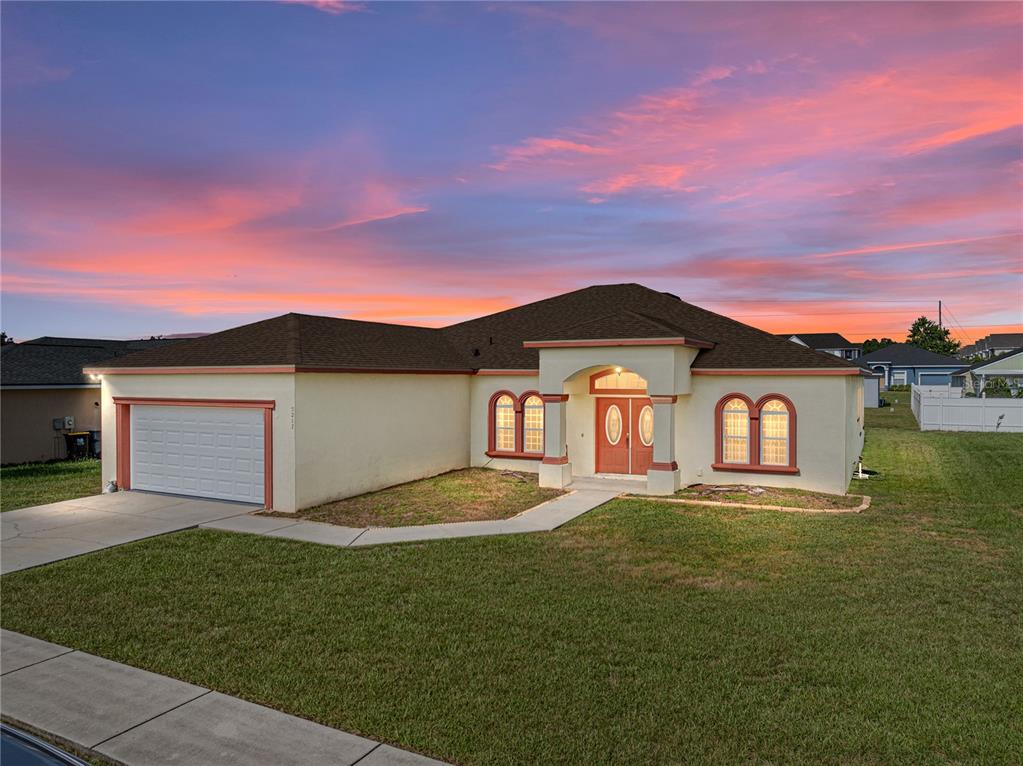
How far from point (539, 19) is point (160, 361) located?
41.5 feet

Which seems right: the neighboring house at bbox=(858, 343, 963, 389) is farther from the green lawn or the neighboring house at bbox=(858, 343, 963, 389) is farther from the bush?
the green lawn

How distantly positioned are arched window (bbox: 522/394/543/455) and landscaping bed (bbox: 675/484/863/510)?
487 cm

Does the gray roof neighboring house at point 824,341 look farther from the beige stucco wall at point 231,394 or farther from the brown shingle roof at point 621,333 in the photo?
the beige stucco wall at point 231,394

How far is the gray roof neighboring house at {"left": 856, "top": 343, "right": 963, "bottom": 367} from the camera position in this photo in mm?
61750

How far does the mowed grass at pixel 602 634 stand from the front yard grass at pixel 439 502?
6.87 ft

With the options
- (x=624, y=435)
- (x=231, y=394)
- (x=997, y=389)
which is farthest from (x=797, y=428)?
(x=997, y=389)

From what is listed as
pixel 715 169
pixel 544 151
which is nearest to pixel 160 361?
pixel 544 151

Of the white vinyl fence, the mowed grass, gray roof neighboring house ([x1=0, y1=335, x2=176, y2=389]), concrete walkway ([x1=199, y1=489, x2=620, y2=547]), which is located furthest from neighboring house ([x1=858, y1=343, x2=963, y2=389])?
gray roof neighboring house ([x1=0, y1=335, x2=176, y2=389])

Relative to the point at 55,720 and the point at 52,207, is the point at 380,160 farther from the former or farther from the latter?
the point at 55,720

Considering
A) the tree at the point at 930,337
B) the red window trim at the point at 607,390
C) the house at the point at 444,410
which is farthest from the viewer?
the tree at the point at 930,337

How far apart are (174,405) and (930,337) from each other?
109m

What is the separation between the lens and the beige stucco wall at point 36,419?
21922 millimetres

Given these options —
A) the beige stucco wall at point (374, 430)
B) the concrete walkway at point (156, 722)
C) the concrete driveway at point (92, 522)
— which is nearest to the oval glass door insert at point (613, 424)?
the beige stucco wall at point (374, 430)

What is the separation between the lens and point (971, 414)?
3222cm
